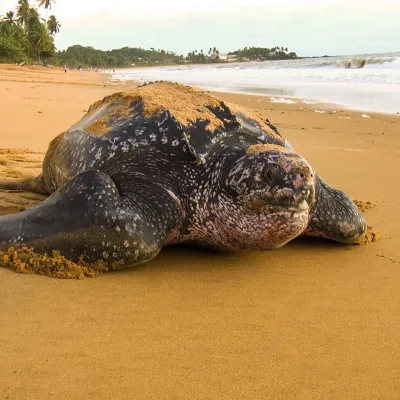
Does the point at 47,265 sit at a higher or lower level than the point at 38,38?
lower

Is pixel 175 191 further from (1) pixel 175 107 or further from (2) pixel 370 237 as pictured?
(2) pixel 370 237

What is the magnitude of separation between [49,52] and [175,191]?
218 feet

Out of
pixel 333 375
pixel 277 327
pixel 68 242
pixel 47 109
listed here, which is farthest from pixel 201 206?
pixel 47 109

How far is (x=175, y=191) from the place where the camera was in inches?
103

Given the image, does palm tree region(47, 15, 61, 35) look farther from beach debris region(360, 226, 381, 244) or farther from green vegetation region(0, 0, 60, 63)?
beach debris region(360, 226, 381, 244)

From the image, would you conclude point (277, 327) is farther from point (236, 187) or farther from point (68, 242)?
point (68, 242)

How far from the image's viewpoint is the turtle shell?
2734 mm

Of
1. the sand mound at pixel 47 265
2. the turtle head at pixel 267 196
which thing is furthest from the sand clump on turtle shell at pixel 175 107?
the sand mound at pixel 47 265

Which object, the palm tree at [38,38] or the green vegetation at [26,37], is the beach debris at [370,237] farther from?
the palm tree at [38,38]

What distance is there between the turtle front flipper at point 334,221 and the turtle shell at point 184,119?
43 centimetres

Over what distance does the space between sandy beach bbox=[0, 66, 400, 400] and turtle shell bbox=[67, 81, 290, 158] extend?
2.11ft

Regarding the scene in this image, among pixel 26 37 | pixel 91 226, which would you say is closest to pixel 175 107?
pixel 91 226

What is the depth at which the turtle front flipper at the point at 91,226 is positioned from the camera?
2279 millimetres

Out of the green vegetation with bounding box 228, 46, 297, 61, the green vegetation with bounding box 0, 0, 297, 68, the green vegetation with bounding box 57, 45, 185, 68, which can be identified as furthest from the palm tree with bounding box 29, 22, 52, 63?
the green vegetation with bounding box 228, 46, 297, 61
